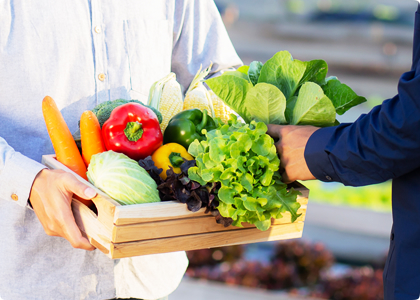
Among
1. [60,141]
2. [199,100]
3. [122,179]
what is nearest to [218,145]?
[122,179]

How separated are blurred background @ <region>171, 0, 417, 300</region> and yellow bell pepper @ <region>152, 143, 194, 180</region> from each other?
2.61 metres

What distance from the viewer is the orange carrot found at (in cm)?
160

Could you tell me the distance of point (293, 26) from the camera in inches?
271

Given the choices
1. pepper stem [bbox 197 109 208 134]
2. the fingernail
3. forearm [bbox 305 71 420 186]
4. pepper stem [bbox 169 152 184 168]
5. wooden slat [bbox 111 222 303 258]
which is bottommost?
wooden slat [bbox 111 222 303 258]

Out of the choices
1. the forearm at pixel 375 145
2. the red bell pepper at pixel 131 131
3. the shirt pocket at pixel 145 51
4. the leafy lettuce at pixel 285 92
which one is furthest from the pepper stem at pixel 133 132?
the forearm at pixel 375 145

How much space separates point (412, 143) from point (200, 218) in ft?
2.38

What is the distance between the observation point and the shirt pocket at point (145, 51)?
1.98 metres

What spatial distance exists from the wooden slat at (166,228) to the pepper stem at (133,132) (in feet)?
1.37

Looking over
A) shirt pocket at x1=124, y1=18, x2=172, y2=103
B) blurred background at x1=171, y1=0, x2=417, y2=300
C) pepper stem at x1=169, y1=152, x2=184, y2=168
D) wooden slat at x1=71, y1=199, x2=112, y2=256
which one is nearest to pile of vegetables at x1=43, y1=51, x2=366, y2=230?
pepper stem at x1=169, y1=152, x2=184, y2=168

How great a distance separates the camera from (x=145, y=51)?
2.03m

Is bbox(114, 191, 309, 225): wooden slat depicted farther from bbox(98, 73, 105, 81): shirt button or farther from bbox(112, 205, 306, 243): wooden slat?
bbox(98, 73, 105, 81): shirt button

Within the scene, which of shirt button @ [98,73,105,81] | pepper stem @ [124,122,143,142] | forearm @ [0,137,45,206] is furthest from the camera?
shirt button @ [98,73,105,81]

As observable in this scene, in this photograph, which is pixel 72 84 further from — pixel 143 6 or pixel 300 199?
pixel 300 199

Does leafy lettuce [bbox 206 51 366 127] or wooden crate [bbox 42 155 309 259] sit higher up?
leafy lettuce [bbox 206 51 366 127]
